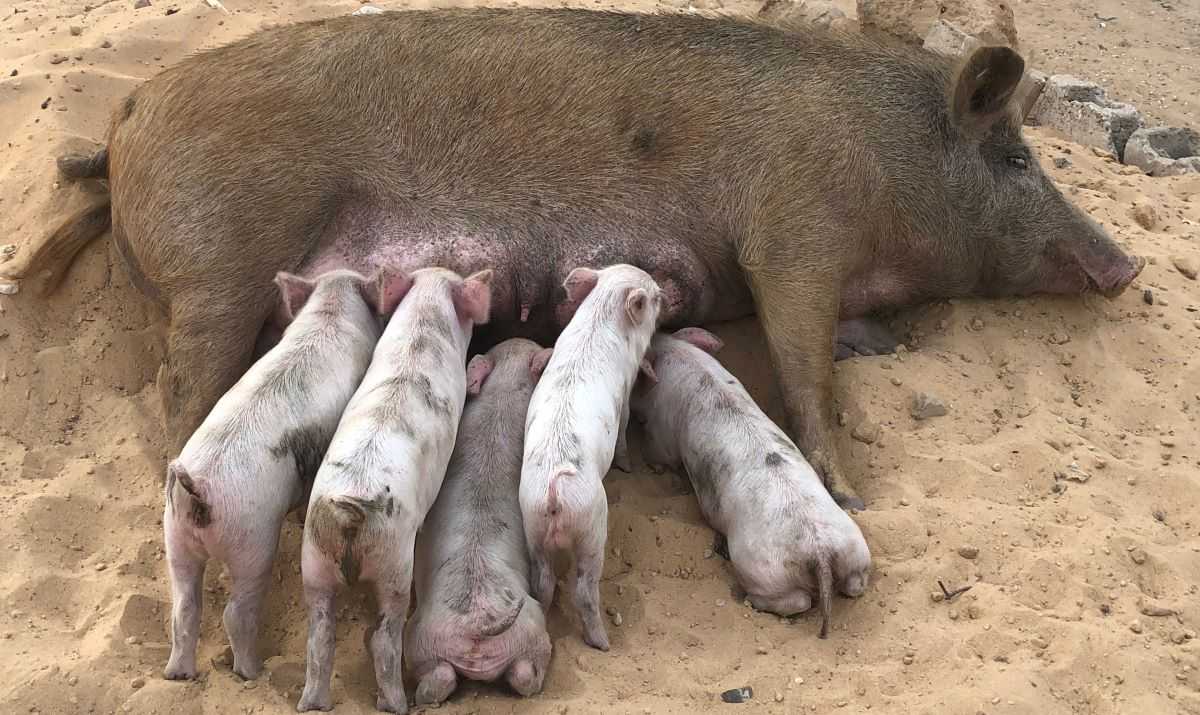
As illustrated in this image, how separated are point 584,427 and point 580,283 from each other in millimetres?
882

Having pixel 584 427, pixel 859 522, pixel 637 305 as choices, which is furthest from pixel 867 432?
pixel 584 427

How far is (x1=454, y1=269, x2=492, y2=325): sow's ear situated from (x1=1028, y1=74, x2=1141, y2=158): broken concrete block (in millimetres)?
4420

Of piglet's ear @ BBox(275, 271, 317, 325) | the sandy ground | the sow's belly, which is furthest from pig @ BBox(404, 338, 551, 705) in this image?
the sow's belly

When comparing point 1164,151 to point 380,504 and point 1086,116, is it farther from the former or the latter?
point 380,504

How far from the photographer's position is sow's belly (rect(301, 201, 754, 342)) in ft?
13.6

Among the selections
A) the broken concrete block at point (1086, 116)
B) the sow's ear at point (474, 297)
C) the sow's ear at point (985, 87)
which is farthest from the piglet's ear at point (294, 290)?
the broken concrete block at point (1086, 116)

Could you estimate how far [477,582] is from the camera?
2.91 metres

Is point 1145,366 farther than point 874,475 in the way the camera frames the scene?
Yes

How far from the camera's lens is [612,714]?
2.81 m

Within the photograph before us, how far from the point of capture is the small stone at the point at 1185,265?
17.1 feet

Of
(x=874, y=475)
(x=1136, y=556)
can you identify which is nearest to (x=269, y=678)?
(x=874, y=475)

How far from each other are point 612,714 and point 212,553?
3.52ft

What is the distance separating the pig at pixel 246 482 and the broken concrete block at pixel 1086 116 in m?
5.03

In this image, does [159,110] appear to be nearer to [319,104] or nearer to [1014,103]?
[319,104]
